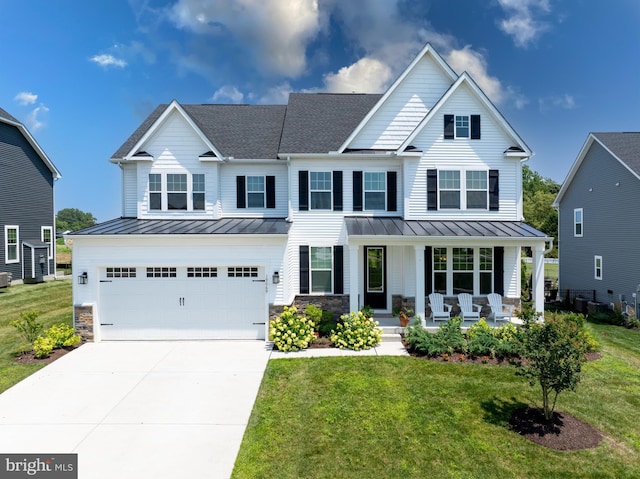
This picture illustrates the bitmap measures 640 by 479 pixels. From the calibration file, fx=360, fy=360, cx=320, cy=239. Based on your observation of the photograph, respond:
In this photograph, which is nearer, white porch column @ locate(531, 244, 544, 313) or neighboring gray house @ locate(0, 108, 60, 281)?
white porch column @ locate(531, 244, 544, 313)

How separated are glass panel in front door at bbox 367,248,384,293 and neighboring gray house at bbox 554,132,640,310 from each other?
11682mm

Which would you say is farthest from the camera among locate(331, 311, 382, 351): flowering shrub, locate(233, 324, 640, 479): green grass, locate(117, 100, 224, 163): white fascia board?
locate(117, 100, 224, 163): white fascia board

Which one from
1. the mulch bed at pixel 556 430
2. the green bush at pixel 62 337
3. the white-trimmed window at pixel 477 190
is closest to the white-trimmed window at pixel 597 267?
the white-trimmed window at pixel 477 190

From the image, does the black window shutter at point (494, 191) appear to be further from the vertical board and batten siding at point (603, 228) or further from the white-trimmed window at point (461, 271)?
the vertical board and batten siding at point (603, 228)

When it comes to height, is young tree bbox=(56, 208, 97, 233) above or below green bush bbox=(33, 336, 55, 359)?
above

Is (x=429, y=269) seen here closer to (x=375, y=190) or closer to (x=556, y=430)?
(x=375, y=190)

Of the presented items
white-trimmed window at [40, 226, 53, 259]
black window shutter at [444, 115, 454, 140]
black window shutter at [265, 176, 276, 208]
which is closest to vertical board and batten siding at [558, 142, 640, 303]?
black window shutter at [444, 115, 454, 140]

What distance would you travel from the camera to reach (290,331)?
36.0ft

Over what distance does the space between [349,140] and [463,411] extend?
33.1 ft

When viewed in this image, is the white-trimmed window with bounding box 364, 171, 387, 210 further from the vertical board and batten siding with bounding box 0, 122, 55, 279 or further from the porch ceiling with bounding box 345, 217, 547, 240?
A: the vertical board and batten siding with bounding box 0, 122, 55, 279

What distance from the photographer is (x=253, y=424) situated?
673cm

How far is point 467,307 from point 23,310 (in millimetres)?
19039

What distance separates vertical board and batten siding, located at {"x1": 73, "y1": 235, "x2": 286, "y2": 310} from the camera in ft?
38.6

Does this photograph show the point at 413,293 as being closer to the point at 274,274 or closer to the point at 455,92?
the point at 274,274
